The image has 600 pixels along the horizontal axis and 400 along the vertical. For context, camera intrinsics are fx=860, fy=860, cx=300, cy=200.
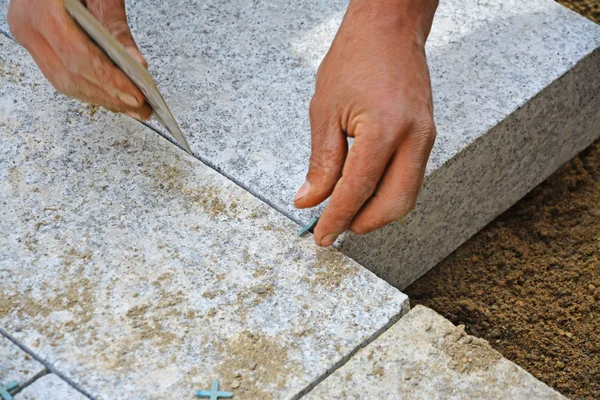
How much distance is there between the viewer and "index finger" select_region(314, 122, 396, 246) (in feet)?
6.18

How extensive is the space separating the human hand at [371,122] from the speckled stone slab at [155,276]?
0.18m

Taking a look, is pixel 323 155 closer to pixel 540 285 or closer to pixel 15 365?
pixel 15 365

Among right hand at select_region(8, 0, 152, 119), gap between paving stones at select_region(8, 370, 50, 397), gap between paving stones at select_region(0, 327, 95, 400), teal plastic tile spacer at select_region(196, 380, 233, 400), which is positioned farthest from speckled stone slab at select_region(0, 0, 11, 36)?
teal plastic tile spacer at select_region(196, 380, 233, 400)

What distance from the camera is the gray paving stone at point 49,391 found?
1.80 meters

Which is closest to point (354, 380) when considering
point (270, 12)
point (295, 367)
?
point (295, 367)

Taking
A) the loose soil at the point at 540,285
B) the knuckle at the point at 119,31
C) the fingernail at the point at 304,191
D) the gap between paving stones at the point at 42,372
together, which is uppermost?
the knuckle at the point at 119,31

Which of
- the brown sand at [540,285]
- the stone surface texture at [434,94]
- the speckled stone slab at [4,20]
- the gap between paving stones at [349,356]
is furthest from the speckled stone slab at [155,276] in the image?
the brown sand at [540,285]

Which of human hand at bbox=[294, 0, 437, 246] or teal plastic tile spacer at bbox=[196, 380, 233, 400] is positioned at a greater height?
human hand at bbox=[294, 0, 437, 246]

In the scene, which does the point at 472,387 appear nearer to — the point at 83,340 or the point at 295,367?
the point at 295,367

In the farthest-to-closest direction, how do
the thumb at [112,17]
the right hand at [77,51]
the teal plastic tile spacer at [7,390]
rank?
the thumb at [112,17] < the right hand at [77,51] < the teal plastic tile spacer at [7,390]

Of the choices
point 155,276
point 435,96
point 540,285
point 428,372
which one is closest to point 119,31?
point 155,276

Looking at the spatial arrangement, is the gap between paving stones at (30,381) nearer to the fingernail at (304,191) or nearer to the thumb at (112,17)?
the fingernail at (304,191)

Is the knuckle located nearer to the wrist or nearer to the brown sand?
the wrist

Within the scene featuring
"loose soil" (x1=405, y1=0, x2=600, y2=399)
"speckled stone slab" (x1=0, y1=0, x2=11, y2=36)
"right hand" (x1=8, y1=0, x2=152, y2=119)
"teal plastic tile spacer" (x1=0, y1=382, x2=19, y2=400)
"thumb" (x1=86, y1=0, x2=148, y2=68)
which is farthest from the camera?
"speckled stone slab" (x1=0, y1=0, x2=11, y2=36)
